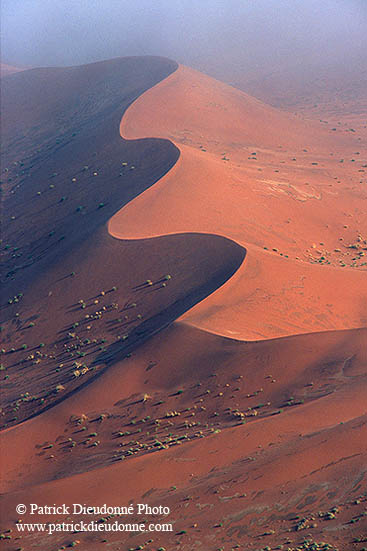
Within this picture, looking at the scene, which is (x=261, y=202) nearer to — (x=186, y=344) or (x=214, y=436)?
(x=186, y=344)

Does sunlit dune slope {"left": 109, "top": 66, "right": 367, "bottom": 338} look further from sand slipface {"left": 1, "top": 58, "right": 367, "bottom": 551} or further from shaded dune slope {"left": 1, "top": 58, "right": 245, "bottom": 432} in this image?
shaded dune slope {"left": 1, "top": 58, "right": 245, "bottom": 432}

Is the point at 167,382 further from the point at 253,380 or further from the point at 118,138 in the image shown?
the point at 118,138

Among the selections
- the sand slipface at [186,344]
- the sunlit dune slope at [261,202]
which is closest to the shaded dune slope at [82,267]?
the sand slipface at [186,344]

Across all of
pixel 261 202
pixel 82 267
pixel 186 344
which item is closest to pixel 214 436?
pixel 186 344

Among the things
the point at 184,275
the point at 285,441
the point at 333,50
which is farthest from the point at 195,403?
the point at 333,50

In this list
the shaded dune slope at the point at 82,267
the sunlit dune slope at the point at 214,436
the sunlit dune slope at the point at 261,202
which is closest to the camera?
the sunlit dune slope at the point at 214,436

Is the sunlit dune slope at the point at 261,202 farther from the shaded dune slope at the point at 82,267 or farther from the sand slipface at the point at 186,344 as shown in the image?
the shaded dune slope at the point at 82,267

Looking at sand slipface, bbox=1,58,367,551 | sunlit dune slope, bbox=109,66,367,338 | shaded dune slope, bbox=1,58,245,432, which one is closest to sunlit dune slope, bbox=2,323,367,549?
sand slipface, bbox=1,58,367,551
